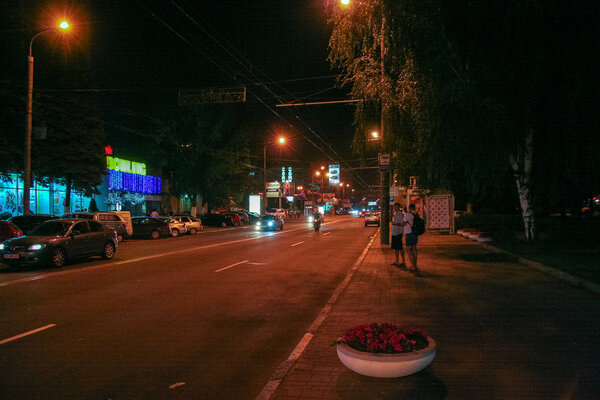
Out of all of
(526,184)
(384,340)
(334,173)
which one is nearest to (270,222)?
(526,184)

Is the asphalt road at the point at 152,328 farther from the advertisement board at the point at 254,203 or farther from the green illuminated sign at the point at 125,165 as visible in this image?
the advertisement board at the point at 254,203

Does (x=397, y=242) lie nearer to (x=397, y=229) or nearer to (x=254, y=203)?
(x=397, y=229)

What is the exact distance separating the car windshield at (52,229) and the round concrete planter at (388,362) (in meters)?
12.6

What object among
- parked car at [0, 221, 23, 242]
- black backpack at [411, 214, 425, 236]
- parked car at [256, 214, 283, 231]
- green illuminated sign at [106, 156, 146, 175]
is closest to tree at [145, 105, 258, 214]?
green illuminated sign at [106, 156, 146, 175]

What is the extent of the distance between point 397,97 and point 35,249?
1357 centimetres

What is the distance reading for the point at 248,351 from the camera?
18.8 ft

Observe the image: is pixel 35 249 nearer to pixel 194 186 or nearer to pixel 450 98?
pixel 450 98

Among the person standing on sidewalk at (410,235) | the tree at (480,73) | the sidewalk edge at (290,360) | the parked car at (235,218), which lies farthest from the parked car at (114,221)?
the parked car at (235,218)

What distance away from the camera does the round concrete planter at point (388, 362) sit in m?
4.29

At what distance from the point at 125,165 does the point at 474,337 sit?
4148 centimetres

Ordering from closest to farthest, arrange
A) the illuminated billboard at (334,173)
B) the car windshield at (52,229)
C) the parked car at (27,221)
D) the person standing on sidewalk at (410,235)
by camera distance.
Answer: the person standing on sidewalk at (410,235) → the car windshield at (52,229) → the parked car at (27,221) → the illuminated billboard at (334,173)

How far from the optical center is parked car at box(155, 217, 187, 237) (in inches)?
1193

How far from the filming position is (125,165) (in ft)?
139

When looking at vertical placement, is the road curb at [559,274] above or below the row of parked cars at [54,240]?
below
